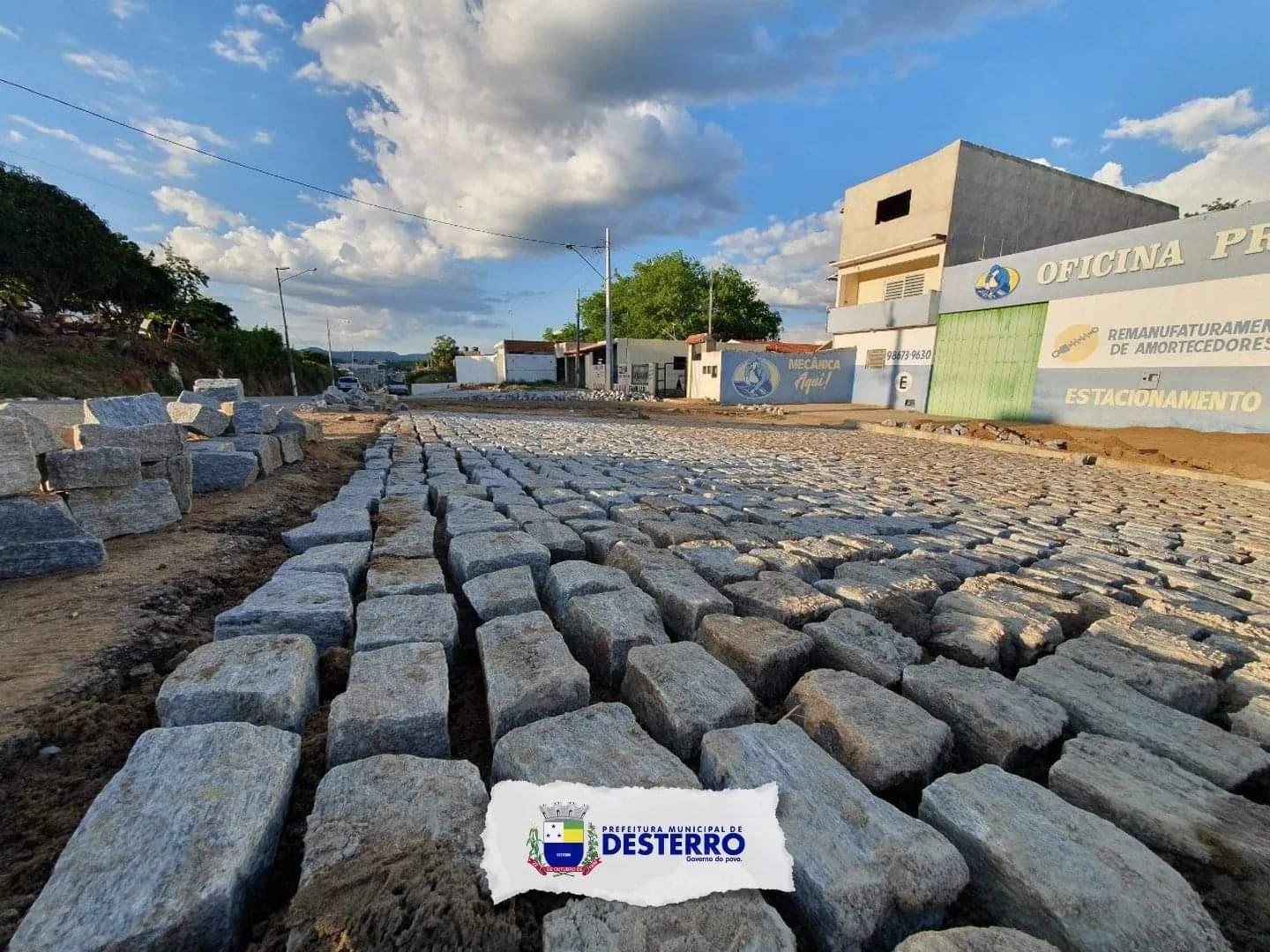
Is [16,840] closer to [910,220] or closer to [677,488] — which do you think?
[677,488]

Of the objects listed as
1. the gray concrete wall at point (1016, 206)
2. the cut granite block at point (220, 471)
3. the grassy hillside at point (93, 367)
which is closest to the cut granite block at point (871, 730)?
the cut granite block at point (220, 471)

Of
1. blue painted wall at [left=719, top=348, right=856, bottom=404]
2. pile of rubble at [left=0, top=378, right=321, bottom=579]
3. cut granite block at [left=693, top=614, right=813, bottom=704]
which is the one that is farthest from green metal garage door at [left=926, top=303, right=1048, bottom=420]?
pile of rubble at [left=0, top=378, right=321, bottom=579]

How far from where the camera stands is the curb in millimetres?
6359

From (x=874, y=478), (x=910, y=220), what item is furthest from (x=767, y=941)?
(x=910, y=220)

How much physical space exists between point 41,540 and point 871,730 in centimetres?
327

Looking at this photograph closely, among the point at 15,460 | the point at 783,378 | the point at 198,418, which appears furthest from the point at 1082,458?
the point at 783,378

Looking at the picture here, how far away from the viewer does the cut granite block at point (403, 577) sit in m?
2.05

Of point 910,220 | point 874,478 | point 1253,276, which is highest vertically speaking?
point 910,220

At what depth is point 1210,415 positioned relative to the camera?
9430 millimetres

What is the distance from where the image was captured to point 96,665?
1.61 meters

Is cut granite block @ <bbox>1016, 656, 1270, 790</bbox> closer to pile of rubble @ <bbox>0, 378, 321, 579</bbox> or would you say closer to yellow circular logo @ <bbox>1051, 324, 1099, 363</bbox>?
pile of rubble @ <bbox>0, 378, 321, 579</bbox>

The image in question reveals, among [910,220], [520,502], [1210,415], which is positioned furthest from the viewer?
[910,220]

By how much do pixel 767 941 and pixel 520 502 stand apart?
110 inches

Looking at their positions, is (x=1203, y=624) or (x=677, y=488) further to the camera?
(x=677, y=488)
